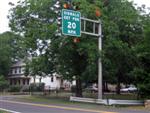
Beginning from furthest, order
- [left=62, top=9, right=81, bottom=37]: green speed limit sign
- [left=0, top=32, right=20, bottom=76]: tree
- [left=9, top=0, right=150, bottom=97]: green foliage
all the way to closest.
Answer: [left=0, top=32, right=20, bottom=76]: tree
[left=9, top=0, right=150, bottom=97]: green foliage
[left=62, top=9, right=81, bottom=37]: green speed limit sign

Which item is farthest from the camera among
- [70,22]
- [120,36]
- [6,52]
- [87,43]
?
[6,52]

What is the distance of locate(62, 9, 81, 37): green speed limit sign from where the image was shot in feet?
101

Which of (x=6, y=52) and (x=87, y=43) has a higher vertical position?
(x=6, y=52)

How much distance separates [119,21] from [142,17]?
3516 mm

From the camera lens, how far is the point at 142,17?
40.9 metres

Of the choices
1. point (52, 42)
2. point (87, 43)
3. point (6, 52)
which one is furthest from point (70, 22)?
point (6, 52)

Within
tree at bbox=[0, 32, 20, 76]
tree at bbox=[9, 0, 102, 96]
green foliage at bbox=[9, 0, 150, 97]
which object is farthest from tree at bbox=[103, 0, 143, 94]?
tree at bbox=[0, 32, 20, 76]

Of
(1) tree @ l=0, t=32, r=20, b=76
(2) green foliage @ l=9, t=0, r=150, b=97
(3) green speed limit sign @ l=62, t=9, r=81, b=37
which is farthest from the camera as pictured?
(1) tree @ l=0, t=32, r=20, b=76

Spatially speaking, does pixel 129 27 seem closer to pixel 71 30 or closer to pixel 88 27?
pixel 88 27

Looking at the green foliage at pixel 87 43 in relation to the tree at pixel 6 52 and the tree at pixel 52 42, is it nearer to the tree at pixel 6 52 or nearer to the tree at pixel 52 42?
the tree at pixel 52 42

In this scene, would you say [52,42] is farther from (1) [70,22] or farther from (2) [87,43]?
(1) [70,22]

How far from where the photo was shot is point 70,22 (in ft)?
103

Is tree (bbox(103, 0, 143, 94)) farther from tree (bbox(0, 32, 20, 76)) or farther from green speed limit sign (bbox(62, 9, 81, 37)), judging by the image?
tree (bbox(0, 32, 20, 76))

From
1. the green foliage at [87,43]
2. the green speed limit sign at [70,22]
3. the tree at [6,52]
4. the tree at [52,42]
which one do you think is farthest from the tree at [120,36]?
the tree at [6,52]
